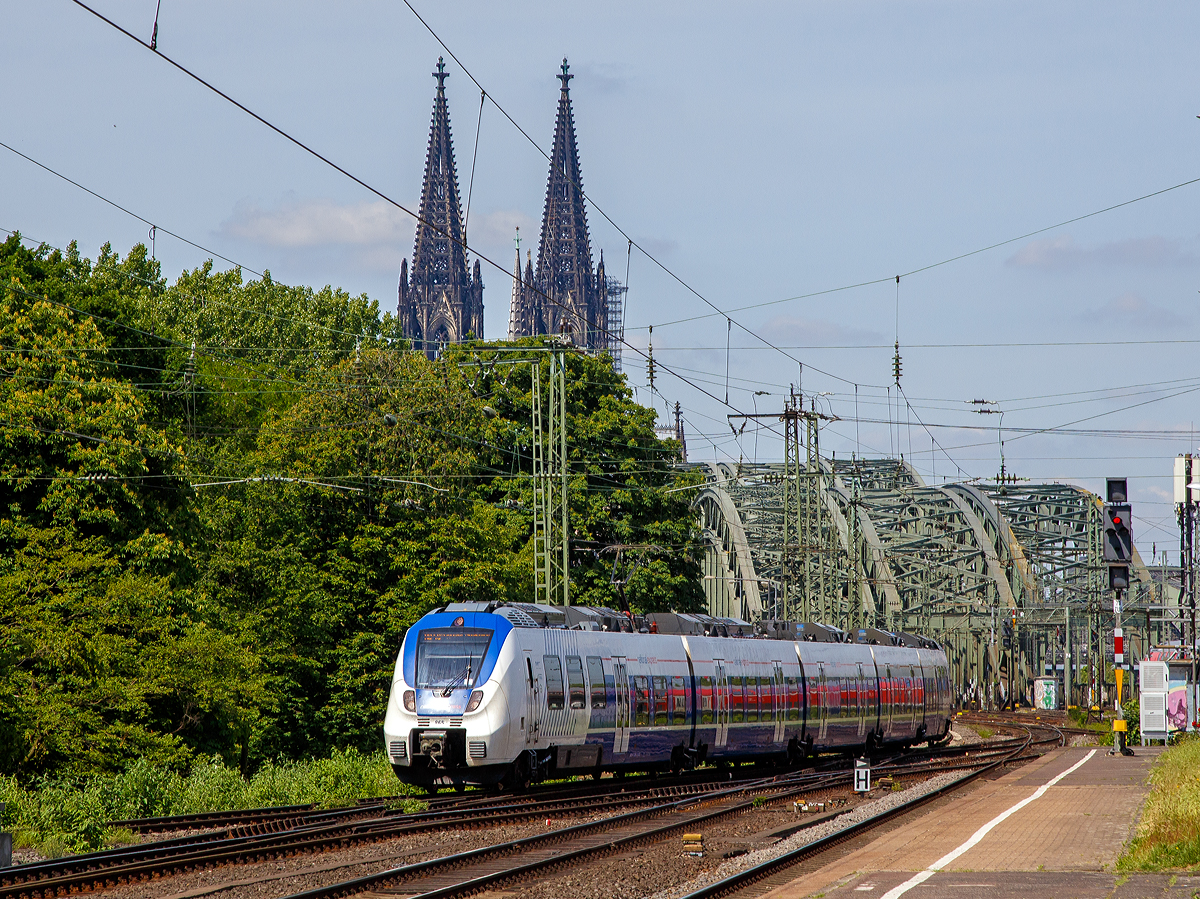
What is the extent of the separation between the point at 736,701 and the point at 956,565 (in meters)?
78.8

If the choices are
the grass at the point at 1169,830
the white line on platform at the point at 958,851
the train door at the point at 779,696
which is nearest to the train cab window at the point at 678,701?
the train door at the point at 779,696

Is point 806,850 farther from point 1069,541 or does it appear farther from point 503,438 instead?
point 1069,541

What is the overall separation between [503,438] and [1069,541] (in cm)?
6880

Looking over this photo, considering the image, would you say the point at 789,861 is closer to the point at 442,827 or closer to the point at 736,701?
the point at 442,827

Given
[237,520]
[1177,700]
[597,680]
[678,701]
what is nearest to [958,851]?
[597,680]

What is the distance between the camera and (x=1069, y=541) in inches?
4537

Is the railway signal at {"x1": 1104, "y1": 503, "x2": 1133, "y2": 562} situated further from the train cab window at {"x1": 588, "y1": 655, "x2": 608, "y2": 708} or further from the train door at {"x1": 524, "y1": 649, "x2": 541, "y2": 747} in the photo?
the train door at {"x1": 524, "y1": 649, "x2": 541, "y2": 747}

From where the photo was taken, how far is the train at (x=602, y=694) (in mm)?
23406

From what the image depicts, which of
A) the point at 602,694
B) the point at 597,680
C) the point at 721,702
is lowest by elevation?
the point at 721,702

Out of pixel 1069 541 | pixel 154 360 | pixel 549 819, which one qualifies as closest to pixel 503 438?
pixel 154 360

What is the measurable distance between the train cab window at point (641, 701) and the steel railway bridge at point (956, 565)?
5854 centimetres

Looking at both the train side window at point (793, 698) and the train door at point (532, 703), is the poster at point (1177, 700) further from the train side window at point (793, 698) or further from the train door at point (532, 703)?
the train door at point (532, 703)

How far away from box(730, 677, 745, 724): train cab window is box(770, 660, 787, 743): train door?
1827 millimetres

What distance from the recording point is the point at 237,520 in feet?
161
